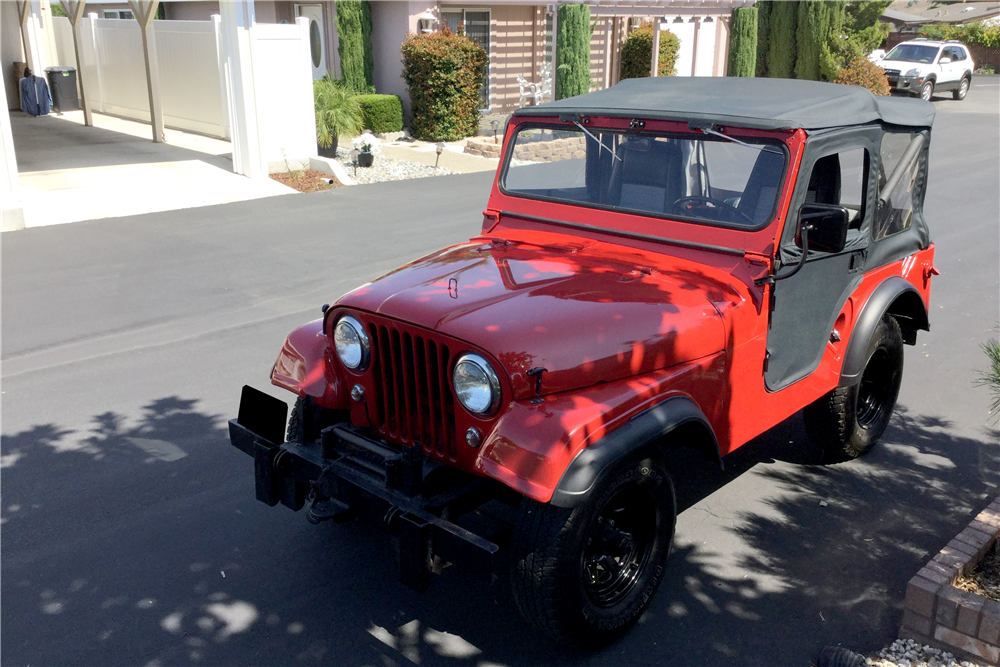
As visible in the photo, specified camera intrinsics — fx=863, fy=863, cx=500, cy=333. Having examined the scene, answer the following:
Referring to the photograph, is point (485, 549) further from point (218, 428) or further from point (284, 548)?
point (218, 428)

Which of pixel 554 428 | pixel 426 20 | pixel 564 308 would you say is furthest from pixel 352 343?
pixel 426 20

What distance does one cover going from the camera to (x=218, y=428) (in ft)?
18.0

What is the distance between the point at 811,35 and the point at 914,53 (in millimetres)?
3787

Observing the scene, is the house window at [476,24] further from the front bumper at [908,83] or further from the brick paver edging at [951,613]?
the brick paver edging at [951,613]

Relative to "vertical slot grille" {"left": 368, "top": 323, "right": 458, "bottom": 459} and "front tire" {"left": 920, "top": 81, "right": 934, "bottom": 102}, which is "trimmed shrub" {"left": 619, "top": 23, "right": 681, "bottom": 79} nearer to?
"front tire" {"left": 920, "top": 81, "right": 934, "bottom": 102}

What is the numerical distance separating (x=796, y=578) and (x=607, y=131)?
2355 mm

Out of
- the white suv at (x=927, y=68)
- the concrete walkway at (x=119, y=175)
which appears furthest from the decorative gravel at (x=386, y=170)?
the white suv at (x=927, y=68)

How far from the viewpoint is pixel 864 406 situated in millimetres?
5305

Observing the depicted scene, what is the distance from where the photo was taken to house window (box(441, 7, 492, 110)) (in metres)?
20.6

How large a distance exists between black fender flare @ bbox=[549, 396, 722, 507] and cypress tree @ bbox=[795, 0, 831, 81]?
2516 centimetres

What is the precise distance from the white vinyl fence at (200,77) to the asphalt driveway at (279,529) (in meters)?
6.83

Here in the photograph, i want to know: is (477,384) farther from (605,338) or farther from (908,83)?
(908,83)

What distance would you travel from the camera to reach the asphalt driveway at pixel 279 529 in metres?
3.60

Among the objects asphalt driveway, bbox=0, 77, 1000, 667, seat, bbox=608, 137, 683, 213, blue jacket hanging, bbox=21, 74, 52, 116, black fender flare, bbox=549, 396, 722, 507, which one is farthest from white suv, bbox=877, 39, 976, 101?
black fender flare, bbox=549, 396, 722, 507
